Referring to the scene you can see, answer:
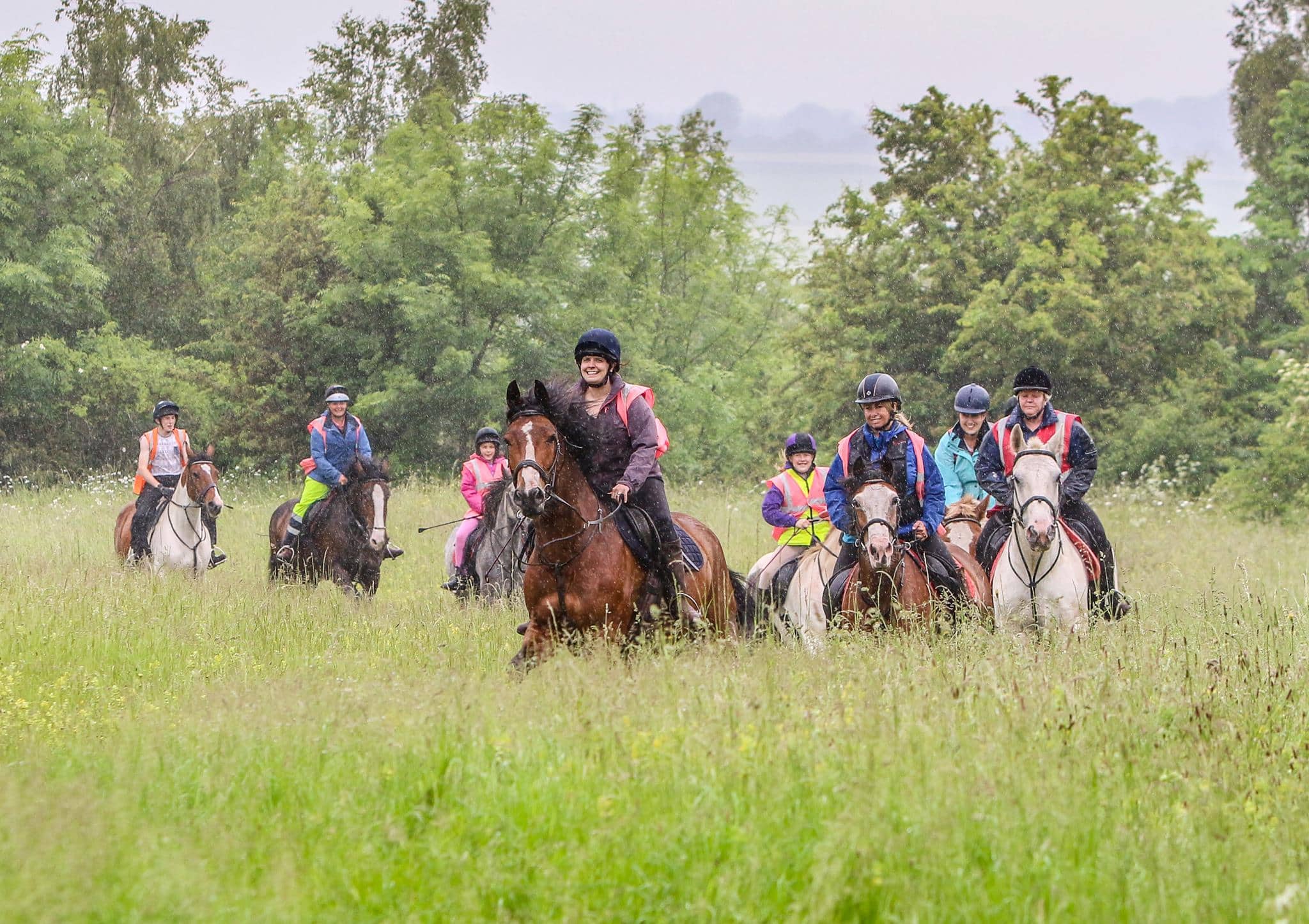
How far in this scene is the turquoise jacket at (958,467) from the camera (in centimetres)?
1222

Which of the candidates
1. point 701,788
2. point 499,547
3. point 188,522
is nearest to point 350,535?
point 499,547

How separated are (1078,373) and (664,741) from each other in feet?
89.5

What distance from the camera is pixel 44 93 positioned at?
1534 inches

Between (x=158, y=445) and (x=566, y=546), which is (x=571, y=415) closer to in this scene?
(x=566, y=546)

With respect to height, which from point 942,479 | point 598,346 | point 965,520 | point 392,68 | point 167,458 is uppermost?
point 392,68

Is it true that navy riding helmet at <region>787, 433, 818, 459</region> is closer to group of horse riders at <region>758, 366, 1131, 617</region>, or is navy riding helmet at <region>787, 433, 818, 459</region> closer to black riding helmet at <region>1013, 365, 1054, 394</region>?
group of horse riders at <region>758, 366, 1131, 617</region>

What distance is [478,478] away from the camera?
15.0 meters

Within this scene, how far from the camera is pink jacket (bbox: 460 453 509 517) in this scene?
48.7ft

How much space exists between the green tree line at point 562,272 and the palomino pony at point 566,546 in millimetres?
21793

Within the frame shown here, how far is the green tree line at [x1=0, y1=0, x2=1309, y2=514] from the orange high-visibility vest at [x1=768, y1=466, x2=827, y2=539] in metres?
18.1

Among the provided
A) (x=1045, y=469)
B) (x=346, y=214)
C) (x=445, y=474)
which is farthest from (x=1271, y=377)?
(x=1045, y=469)

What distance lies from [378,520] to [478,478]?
1361mm

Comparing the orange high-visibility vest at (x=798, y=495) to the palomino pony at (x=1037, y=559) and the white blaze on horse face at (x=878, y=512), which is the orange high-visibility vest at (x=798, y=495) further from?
the white blaze on horse face at (x=878, y=512)

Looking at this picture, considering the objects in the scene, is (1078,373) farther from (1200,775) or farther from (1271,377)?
(1200,775)
